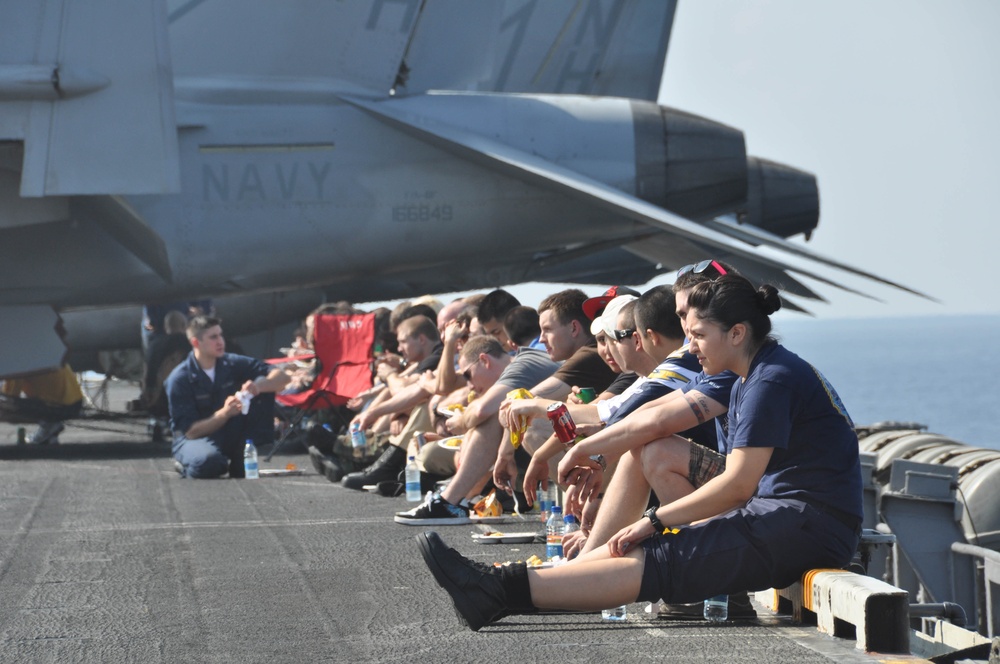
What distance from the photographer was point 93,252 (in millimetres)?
12266

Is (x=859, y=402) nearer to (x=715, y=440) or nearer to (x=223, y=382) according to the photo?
(x=223, y=382)

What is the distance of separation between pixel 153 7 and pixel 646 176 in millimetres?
4895

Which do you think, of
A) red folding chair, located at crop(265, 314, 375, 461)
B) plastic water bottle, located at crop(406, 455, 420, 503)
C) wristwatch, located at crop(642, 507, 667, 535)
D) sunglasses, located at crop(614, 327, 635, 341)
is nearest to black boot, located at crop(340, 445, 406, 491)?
plastic water bottle, located at crop(406, 455, 420, 503)

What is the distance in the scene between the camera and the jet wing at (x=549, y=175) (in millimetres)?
12000

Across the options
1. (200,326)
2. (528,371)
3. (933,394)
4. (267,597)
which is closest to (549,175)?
(200,326)

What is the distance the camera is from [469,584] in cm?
405

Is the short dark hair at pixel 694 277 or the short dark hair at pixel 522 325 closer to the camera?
the short dark hair at pixel 694 277

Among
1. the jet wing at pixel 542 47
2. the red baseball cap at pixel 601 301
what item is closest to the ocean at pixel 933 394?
the jet wing at pixel 542 47

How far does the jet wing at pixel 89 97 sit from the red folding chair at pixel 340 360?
1826 mm

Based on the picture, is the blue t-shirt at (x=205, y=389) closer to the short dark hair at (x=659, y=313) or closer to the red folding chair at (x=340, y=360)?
the red folding chair at (x=340, y=360)

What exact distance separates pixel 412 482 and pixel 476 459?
1.34 metres

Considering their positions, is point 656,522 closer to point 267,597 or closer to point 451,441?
point 267,597

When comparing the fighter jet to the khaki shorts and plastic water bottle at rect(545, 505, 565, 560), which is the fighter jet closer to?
plastic water bottle at rect(545, 505, 565, 560)

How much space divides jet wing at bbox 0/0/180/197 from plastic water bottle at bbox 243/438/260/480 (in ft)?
7.88
